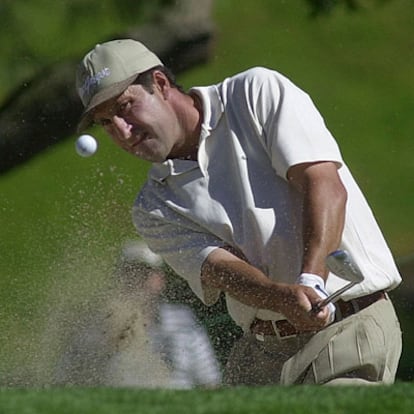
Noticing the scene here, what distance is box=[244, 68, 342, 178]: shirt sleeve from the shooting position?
4.11 meters

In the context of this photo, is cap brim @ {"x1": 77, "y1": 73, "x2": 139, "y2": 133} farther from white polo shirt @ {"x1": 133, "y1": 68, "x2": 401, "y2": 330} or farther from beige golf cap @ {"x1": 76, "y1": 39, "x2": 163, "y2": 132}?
white polo shirt @ {"x1": 133, "y1": 68, "x2": 401, "y2": 330}

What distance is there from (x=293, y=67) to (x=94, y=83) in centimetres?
228

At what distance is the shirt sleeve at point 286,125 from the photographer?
4.11 metres

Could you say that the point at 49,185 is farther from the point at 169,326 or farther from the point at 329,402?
the point at 329,402

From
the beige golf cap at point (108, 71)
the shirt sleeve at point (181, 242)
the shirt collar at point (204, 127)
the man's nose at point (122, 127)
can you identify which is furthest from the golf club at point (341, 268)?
the beige golf cap at point (108, 71)

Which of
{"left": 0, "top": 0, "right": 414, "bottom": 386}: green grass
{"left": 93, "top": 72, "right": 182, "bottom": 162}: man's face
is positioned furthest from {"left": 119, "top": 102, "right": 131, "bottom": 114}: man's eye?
{"left": 0, "top": 0, "right": 414, "bottom": 386}: green grass

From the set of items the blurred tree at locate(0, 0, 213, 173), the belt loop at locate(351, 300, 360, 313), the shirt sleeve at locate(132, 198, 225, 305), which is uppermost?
the shirt sleeve at locate(132, 198, 225, 305)

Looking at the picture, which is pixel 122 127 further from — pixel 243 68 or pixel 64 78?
pixel 64 78

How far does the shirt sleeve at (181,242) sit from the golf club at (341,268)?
0.51m

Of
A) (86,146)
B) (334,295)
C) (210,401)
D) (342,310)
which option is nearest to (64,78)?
(86,146)

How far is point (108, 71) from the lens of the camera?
4.38 metres

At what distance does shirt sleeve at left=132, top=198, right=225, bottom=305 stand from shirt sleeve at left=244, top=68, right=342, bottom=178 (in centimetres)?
33

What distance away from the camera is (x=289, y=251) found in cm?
416

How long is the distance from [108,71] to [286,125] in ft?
1.90
